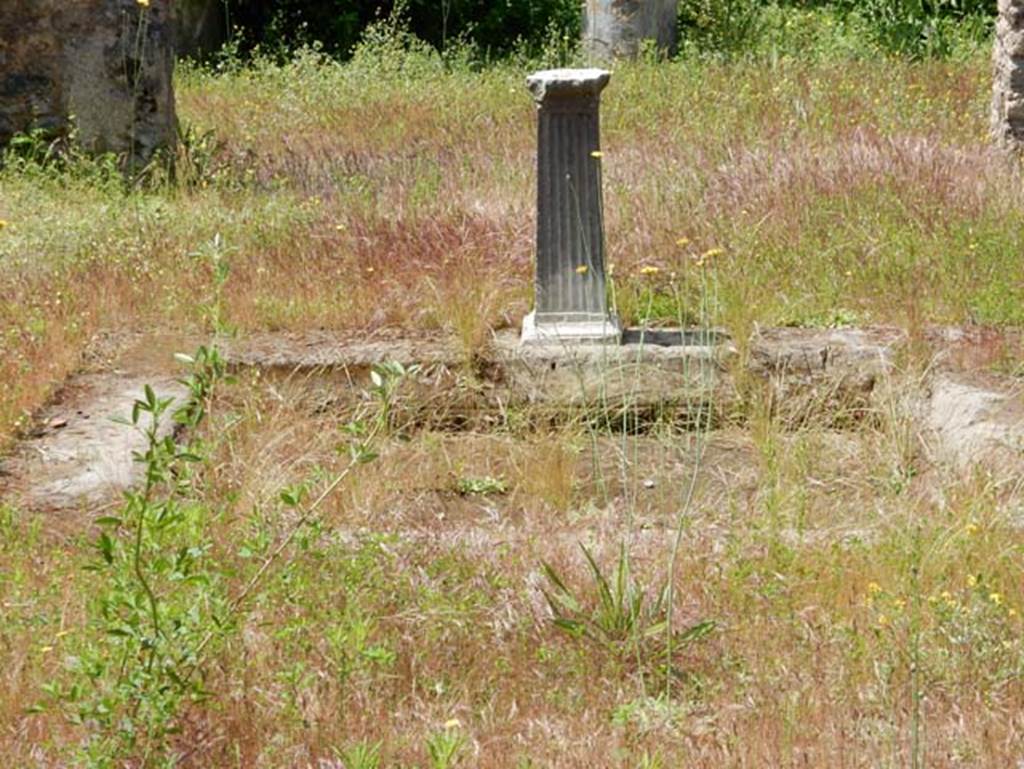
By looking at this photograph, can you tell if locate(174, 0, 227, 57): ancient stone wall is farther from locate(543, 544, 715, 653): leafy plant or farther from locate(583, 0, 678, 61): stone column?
locate(543, 544, 715, 653): leafy plant

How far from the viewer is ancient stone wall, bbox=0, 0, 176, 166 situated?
30.7ft

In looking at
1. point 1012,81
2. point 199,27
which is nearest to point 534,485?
point 1012,81

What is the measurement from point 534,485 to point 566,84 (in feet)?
5.52

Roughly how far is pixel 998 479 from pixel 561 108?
233 centimetres

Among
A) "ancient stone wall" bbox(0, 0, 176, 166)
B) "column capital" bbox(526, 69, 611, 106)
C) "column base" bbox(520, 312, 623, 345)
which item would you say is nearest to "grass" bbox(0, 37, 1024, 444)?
"column base" bbox(520, 312, 623, 345)

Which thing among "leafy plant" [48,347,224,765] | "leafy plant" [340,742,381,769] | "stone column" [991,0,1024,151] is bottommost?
"leafy plant" [340,742,381,769]

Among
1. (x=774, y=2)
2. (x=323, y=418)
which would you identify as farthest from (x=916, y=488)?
(x=774, y=2)

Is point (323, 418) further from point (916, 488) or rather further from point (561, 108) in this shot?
point (916, 488)

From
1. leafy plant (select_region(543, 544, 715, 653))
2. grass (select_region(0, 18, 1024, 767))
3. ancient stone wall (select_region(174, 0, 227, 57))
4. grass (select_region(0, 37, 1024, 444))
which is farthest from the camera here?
ancient stone wall (select_region(174, 0, 227, 57))

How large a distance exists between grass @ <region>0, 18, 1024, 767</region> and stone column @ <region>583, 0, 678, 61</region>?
311cm

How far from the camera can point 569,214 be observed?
261 inches

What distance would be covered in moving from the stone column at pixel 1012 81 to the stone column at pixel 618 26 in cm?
438

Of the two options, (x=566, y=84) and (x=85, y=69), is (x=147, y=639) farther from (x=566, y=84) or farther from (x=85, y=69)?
(x=85, y=69)

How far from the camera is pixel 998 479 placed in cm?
512
